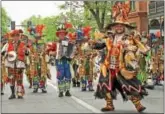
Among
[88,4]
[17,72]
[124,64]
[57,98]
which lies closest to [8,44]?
[17,72]

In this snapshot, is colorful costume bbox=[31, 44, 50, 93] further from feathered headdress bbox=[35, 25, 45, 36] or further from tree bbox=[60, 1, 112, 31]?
tree bbox=[60, 1, 112, 31]

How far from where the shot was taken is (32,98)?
14.5 meters

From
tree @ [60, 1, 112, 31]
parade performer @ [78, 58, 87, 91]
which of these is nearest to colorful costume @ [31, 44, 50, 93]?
parade performer @ [78, 58, 87, 91]

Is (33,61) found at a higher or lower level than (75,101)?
higher

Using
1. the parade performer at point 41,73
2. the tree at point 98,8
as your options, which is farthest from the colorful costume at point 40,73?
the tree at point 98,8

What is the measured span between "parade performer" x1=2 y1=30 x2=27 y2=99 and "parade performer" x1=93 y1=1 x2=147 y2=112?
3595 millimetres

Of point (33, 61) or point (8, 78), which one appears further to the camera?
point (33, 61)

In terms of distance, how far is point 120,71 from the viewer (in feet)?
36.0

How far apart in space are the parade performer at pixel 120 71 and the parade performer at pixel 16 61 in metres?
3.60

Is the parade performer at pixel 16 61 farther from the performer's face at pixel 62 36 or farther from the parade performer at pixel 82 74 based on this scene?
the parade performer at pixel 82 74

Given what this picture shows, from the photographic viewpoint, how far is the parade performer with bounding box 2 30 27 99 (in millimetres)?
14211

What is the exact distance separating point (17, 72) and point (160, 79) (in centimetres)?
622

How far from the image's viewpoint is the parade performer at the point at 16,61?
1421cm

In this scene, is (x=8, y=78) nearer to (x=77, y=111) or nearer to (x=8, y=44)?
(x=8, y=44)
